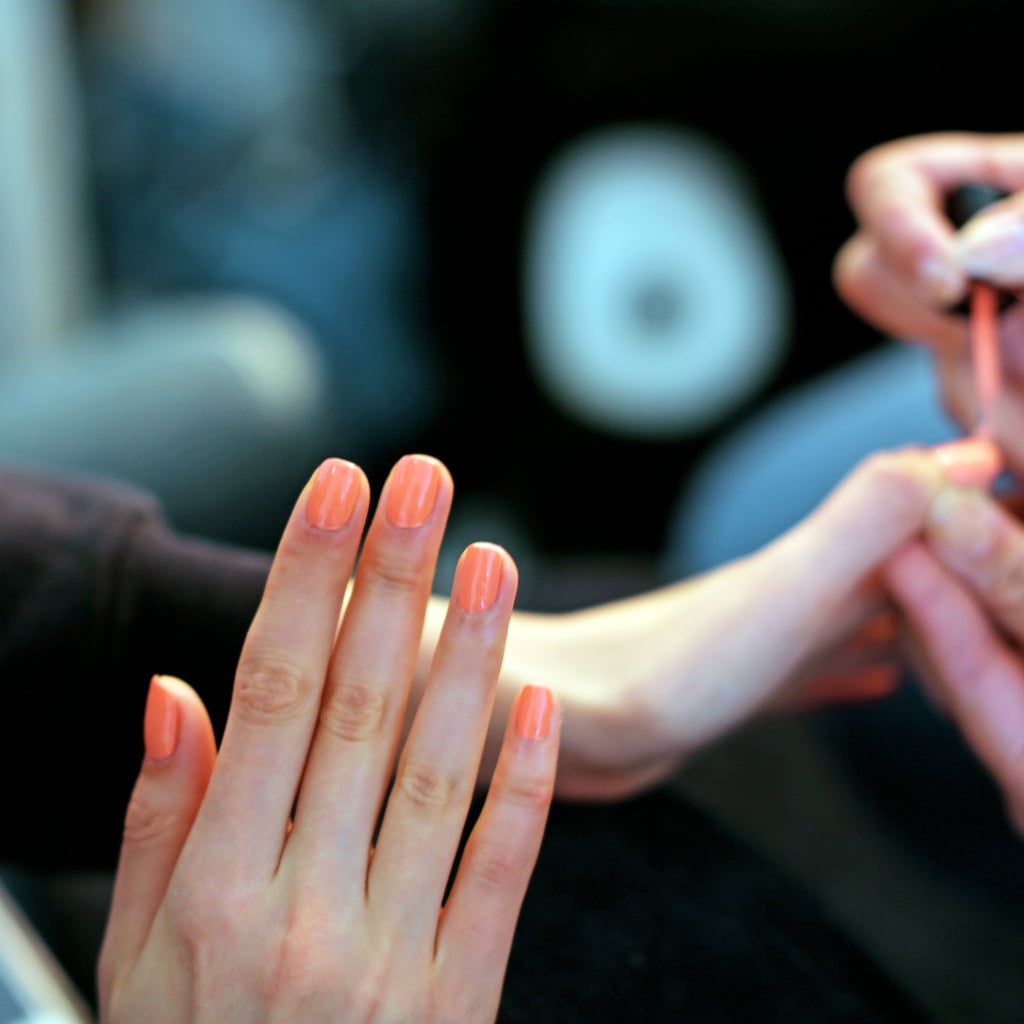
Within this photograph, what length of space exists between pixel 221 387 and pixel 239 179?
51cm

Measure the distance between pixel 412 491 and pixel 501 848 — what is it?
0.10 metres

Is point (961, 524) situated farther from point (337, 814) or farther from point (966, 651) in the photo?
point (337, 814)

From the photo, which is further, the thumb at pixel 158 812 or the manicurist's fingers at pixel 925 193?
the manicurist's fingers at pixel 925 193

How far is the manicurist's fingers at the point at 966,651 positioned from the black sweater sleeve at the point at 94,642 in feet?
0.79

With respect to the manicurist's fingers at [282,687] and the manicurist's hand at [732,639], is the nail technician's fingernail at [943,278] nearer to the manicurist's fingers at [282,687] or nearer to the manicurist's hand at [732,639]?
the manicurist's hand at [732,639]

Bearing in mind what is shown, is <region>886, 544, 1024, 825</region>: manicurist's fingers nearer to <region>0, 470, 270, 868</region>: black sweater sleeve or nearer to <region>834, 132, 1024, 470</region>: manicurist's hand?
<region>834, 132, 1024, 470</region>: manicurist's hand

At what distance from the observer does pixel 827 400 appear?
0.71 metres

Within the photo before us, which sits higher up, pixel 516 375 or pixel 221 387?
pixel 221 387

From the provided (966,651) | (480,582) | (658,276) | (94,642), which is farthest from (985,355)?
(658,276)

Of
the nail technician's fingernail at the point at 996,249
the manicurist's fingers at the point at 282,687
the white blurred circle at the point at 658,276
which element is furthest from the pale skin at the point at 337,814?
the white blurred circle at the point at 658,276

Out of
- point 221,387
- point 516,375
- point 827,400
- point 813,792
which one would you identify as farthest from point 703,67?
point 813,792

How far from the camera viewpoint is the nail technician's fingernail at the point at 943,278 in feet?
1.30

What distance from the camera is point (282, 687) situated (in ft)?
0.94

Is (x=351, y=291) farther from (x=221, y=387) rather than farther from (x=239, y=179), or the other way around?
(x=221, y=387)
